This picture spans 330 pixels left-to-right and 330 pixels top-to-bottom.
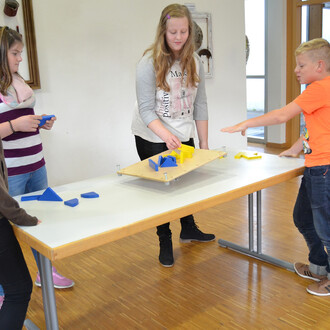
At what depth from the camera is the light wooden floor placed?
2018 millimetres

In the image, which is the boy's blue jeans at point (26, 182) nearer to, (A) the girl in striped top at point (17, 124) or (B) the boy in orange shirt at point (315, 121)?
(A) the girl in striped top at point (17, 124)

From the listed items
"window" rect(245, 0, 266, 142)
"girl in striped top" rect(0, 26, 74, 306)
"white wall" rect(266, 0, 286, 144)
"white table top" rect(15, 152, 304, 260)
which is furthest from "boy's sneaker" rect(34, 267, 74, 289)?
"window" rect(245, 0, 266, 142)

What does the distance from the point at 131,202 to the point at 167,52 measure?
34.5 inches

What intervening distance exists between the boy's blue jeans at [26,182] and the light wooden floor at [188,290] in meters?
0.48

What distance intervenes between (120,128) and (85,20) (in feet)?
3.33

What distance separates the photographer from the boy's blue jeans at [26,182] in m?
2.03

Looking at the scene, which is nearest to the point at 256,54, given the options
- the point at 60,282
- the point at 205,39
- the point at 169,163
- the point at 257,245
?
the point at 205,39

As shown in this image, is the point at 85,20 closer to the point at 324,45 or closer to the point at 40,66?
the point at 40,66

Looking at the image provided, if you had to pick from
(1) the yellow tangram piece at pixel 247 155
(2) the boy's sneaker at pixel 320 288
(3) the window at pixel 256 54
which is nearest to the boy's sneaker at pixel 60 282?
(1) the yellow tangram piece at pixel 247 155

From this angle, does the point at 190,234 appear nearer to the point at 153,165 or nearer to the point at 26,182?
the point at 153,165

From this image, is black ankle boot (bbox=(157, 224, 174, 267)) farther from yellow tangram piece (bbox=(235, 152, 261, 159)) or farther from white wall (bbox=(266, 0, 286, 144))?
white wall (bbox=(266, 0, 286, 144))

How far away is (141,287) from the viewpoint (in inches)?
92.4

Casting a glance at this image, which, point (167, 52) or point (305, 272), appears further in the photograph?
point (305, 272)

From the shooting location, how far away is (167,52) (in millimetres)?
2197
